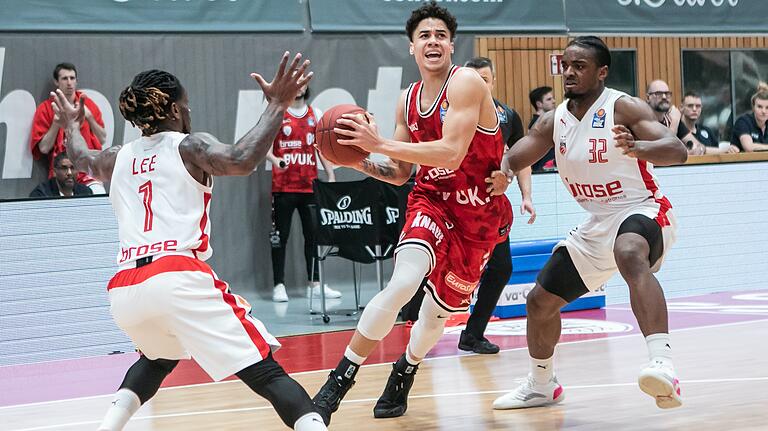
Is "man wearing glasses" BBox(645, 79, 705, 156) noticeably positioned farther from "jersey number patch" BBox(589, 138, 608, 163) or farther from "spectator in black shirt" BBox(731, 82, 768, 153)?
"jersey number patch" BBox(589, 138, 608, 163)

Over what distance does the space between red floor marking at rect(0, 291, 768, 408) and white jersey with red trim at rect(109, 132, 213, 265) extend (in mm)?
2835

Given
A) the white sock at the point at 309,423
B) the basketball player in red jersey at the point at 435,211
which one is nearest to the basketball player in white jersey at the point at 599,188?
the basketball player in red jersey at the point at 435,211

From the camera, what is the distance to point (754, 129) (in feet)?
40.7

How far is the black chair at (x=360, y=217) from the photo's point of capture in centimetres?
932

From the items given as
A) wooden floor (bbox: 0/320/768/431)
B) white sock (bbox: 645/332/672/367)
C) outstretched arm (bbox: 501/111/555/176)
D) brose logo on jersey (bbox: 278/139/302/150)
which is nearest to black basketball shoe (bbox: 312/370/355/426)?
wooden floor (bbox: 0/320/768/431)

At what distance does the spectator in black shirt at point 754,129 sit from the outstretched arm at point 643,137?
7.12 meters

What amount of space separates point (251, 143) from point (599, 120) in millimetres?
1983

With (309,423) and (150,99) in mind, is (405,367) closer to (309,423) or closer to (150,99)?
(309,423)

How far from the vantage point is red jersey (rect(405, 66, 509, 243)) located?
226 inches

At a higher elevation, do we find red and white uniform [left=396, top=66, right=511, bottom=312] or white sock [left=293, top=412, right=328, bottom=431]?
red and white uniform [left=396, top=66, right=511, bottom=312]

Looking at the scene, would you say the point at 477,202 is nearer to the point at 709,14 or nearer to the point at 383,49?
the point at 383,49

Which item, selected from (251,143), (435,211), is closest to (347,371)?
(435,211)

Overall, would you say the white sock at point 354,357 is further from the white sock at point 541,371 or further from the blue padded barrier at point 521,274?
the blue padded barrier at point 521,274

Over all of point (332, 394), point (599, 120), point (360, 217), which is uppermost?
point (599, 120)
